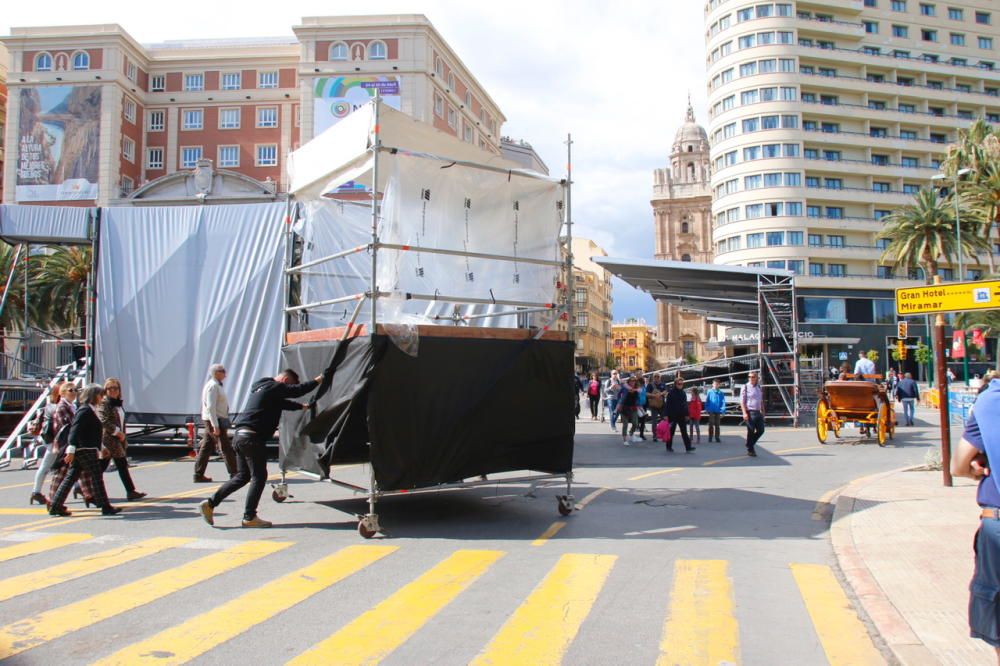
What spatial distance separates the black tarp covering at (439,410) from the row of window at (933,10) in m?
71.7

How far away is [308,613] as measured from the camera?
5449 millimetres

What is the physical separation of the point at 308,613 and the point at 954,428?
2255cm

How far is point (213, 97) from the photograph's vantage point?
58.9 meters

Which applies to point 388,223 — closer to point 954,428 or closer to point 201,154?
point 954,428

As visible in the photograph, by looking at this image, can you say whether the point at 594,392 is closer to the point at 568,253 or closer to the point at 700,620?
the point at 568,253

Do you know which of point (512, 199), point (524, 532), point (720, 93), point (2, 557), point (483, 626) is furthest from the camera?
point (720, 93)

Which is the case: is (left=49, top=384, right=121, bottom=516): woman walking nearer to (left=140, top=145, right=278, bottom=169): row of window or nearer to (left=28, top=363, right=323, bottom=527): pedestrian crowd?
(left=28, top=363, right=323, bottom=527): pedestrian crowd

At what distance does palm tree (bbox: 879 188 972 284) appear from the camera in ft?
156

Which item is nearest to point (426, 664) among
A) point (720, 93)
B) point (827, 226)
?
point (827, 226)

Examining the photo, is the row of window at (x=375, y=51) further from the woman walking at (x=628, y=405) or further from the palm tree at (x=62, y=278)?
Result: the woman walking at (x=628, y=405)

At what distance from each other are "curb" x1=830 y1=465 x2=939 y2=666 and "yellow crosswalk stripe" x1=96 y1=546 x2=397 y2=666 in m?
4.01

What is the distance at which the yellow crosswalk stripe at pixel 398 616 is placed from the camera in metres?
4.65

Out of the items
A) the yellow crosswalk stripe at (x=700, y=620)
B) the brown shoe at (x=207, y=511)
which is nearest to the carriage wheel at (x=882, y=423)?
the yellow crosswalk stripe at (x=700, y=620)

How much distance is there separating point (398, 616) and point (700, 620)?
2077 mm
